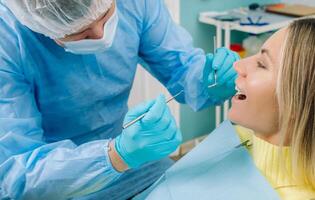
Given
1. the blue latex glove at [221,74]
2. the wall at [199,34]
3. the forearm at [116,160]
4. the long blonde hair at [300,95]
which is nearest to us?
the long blonde hair at [300,95]

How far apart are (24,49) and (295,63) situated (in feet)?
2.30

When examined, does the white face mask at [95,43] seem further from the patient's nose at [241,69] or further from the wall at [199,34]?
the wall at [199,34]

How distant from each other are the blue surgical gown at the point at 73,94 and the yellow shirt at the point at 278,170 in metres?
0.29

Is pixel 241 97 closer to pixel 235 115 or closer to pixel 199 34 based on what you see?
pixel 235 115

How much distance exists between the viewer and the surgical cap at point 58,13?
98 cm

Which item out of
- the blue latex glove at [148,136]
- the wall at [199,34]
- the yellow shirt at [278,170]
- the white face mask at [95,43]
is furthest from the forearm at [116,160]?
the wall at [199,34]

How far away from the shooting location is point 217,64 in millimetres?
1273

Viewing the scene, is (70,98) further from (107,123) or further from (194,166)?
(194,166)

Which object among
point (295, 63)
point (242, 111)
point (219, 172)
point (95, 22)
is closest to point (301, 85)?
point (295, 63)

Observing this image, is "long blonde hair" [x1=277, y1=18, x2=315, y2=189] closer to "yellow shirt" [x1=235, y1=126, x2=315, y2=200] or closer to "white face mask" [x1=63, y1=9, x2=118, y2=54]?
"yellow shirt" [x1=235, y1=126, x2=315, y2=200]

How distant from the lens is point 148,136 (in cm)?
102

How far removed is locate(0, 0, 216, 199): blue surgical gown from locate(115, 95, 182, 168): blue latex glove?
0.07 metres

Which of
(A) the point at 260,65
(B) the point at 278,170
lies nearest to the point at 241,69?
(A) the point at 260,65

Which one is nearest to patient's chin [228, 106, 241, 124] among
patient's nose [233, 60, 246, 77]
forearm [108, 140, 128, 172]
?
patient's nose [233, 60, 246, 77]
